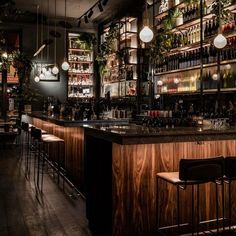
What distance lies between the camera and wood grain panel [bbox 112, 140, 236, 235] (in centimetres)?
314

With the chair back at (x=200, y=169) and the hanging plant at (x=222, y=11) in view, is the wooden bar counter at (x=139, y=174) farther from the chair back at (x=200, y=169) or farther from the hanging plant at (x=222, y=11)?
the hanging plant at (x=222, y=11)

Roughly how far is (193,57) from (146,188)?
3.90 meters

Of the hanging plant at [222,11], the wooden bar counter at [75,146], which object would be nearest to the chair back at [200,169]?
the wooden bar counter at [75,146]

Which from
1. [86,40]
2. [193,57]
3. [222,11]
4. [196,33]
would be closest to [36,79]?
[86,40]

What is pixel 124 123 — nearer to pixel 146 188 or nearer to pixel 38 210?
pixel 38 210

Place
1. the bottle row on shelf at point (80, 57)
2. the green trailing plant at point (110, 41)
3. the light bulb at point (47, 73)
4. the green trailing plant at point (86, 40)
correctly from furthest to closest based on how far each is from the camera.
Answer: the bottle row on shelf at point (80, 57) < the light bulb at point (47, 73) < the green trailing plant at point (86, 40) < the green trailing plant at point (110, 41)

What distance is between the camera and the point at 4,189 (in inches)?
200

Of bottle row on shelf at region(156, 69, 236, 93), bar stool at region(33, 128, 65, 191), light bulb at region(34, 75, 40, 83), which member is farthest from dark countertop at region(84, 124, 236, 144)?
light bulb at region(34, 75, 40, 83)

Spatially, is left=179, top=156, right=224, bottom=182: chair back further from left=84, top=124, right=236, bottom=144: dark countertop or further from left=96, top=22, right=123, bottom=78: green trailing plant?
left=96, top=22, right=123, bottom=78: green trailing plant

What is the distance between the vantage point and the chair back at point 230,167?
2.97 metres

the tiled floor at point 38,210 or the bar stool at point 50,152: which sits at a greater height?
the bar stool at point 50,152

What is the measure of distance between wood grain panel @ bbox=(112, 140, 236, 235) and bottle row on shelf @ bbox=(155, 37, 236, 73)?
2.58 meters

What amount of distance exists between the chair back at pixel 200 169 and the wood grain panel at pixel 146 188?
54cm

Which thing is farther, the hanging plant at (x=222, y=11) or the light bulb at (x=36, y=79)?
the light bulb at (x=36, y=79)
